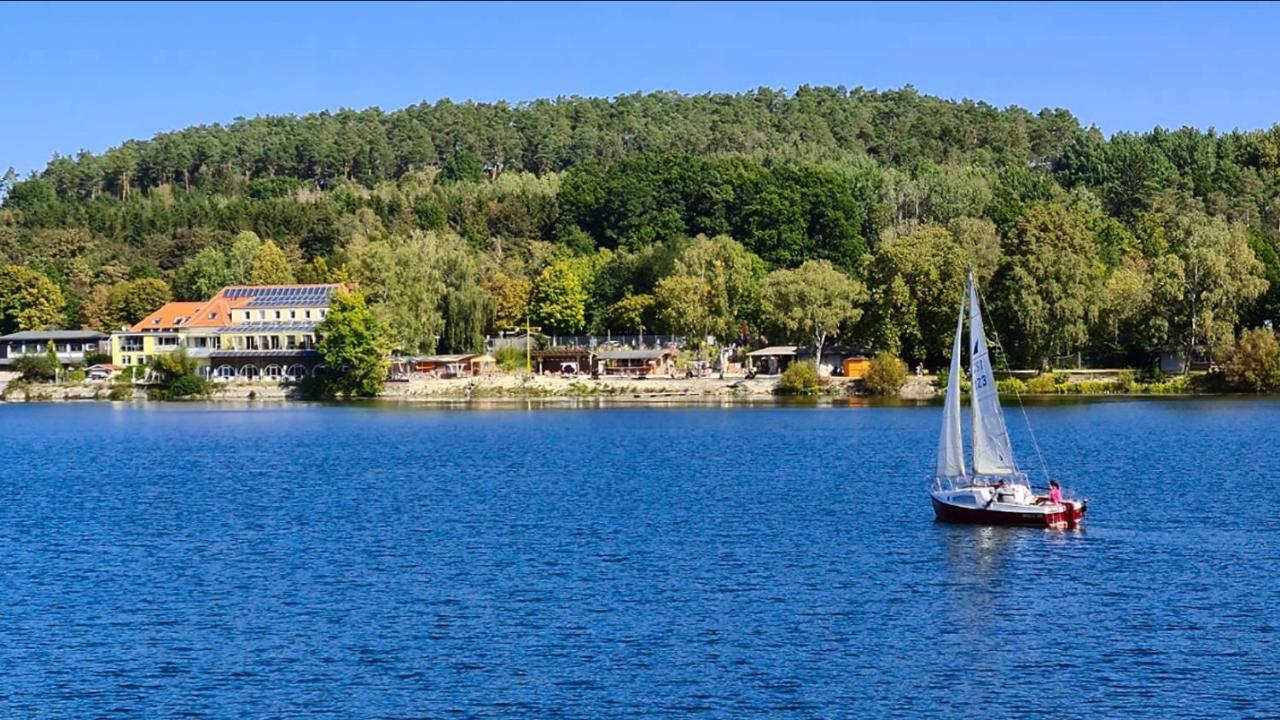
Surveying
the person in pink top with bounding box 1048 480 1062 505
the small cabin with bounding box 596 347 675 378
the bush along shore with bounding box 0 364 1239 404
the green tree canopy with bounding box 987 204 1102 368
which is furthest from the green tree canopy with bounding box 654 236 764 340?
the person in pink top with bounding box 1048 480 1062 505

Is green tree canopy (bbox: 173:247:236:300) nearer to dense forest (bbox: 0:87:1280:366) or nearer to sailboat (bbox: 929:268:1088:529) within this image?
dense forest (bbox: 0:87:1280:366)

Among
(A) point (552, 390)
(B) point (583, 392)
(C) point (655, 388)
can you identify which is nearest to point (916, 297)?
(C) point (655, 388)

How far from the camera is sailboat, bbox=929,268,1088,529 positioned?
42.9 meters

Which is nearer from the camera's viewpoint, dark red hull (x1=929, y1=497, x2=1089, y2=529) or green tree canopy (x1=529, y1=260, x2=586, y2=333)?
dark red hull (x1=929, y1=497, x2=1089, y2=529)

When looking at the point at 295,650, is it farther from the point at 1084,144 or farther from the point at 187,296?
the point at 1084,144

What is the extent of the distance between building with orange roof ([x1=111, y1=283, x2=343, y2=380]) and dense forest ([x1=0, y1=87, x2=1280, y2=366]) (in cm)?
583

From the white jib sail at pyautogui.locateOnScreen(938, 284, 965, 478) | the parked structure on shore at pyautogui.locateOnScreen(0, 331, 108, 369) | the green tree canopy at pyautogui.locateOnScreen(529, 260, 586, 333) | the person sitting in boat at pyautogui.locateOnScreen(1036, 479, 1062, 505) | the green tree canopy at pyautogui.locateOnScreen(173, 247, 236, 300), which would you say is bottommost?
the person sitting in boat at pyautogui.locateOnScreen(1036, 479, 1062, 505)

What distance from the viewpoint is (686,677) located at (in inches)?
1107

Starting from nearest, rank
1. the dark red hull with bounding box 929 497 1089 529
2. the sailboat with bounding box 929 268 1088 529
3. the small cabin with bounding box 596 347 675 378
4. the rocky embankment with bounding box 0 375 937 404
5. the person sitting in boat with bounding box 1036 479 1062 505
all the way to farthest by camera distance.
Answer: the dark red hull with bounding box 929 497 1089 529 → the sailboat with bounding box 929 268 1088 529 → the person sitting in boat with bounding box 1036 479 1062 505 → the rocky embankment with bounding box 0 375 937 404 → the small cabin with bounding box 596 347 675 378

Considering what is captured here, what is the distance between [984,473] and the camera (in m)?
→ 44.2

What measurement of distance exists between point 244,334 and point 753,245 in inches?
1725

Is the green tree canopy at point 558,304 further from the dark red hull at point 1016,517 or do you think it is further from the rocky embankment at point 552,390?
the dark red hull at point 1016,517

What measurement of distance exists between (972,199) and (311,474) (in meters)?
96.0

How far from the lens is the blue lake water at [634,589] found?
27.2m
